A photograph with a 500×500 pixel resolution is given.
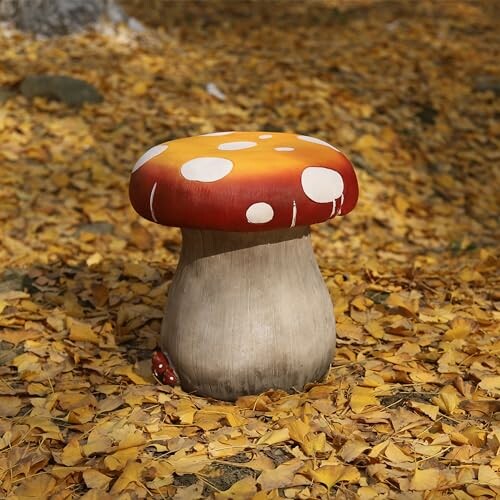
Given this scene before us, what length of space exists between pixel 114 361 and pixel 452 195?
322 centimetres

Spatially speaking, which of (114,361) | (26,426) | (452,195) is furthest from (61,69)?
(26,426)

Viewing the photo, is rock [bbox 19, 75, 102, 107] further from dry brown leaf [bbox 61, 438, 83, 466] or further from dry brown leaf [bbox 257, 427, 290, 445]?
dry brown leaf [bbox 257, 427, 290, 445]

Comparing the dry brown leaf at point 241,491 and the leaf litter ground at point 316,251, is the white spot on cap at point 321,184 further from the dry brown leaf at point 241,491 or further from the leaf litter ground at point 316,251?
the dry brown leaf at point 241,491

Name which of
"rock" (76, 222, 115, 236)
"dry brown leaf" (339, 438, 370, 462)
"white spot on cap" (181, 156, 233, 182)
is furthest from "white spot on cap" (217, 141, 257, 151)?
"rock" (76, 222, 115, 236)

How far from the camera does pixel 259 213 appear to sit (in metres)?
2.28

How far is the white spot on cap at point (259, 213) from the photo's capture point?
7.47 ft

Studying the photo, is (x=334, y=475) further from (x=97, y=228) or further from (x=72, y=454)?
(x=97, y=228)

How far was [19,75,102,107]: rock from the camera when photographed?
18.2 ft

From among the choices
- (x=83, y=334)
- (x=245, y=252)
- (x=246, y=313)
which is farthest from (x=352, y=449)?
(x=83, y=334)

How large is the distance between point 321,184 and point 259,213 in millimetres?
222

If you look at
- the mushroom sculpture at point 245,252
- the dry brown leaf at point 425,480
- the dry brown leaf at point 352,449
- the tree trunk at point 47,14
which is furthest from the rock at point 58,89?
the dry brown leaf at point 425,480

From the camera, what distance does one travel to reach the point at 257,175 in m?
2.30

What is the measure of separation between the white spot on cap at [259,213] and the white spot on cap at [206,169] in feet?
0.44

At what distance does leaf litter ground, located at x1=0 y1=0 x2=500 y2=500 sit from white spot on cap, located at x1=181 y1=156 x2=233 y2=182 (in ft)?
2.50
